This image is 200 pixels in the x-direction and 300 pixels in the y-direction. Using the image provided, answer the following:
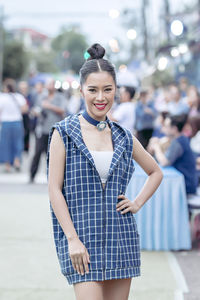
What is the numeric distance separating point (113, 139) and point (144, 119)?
8.73 meters

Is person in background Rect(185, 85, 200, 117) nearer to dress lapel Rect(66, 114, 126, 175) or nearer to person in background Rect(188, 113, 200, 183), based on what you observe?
person in background Rect(188, 113, 200, 183)

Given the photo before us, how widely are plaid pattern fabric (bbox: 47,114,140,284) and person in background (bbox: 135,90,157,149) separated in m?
8.76

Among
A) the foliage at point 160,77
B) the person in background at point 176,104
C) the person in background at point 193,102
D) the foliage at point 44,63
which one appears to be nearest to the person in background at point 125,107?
the person in background at point 193,102

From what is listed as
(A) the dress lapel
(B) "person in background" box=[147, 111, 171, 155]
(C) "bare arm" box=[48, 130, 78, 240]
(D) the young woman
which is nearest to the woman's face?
(D) the young woman

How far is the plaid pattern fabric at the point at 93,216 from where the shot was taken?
8.62 ft

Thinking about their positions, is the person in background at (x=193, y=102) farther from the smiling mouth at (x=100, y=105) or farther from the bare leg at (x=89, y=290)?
the bare leg at (x=89, y=290)

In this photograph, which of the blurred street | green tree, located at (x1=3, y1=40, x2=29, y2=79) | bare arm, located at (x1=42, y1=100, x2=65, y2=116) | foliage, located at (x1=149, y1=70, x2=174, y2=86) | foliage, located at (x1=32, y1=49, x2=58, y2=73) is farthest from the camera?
foliage, located at (x1=32, y1=49, x2=58, y2=73)

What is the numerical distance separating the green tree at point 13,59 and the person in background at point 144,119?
49269 millimetres

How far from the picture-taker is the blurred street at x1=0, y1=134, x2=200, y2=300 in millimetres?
4680

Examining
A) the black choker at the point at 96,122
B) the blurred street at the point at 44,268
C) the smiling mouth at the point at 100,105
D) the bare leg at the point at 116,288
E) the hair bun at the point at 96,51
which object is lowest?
the blurred street at the point at 44,268

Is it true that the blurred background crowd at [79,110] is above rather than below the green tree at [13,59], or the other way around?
below

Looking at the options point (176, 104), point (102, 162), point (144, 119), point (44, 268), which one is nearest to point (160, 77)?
point (176, 104)

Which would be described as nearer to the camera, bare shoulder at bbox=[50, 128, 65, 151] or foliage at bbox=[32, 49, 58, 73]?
bare shoulder at bbox=[50, 128, 65, 151]

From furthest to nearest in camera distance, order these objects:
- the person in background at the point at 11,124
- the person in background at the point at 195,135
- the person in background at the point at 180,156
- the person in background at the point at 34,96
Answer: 1. the person in background at the point at 34,96
2. the person in background at the point at 11,124
3. the person in background at the point at 195,135
4. the person in background at the point at 180,156
